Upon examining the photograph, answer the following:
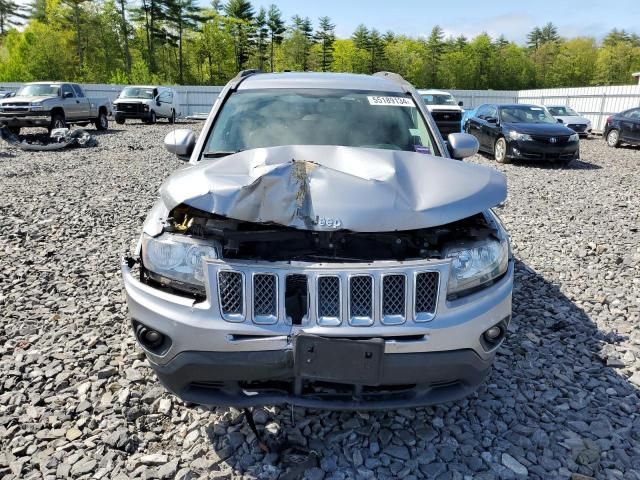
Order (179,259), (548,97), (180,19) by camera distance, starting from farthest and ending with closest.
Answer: (180,19) < (548,97) < (179,259)

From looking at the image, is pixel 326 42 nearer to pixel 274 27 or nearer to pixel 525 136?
pixel 274 27

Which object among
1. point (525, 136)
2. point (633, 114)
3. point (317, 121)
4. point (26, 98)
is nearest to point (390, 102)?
point (317, 121)

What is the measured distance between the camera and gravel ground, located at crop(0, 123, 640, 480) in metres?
2.42

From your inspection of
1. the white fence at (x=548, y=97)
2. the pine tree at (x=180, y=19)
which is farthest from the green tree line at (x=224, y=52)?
the white fence at (x=548, y=97)

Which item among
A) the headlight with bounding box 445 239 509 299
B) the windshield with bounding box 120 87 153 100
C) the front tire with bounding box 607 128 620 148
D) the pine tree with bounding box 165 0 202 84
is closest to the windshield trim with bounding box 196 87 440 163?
the headlight with bounding box 445 239 509 299

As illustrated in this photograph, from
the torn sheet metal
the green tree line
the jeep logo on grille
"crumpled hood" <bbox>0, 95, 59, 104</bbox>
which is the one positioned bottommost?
the torn sheet metal

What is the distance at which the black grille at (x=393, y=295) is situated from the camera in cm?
211

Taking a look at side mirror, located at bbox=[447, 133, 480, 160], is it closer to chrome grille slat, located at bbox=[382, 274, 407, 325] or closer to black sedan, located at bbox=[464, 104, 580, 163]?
chrome grille slat, located at bbox=[382, 274, 407, 325]

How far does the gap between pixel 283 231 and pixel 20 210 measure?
6.56 metres

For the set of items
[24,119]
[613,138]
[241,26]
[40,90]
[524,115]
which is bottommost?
[613,138]

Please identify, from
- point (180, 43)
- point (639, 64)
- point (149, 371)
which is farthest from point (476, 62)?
point (149, 371)

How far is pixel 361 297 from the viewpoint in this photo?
6.98 ft

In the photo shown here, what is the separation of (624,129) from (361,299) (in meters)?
18.2

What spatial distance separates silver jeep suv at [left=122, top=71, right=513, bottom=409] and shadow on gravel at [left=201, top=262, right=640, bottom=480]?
0.43 metres
